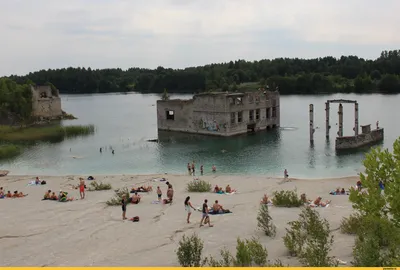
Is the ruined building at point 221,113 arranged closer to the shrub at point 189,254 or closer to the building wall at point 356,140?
the building wall at point 356,140

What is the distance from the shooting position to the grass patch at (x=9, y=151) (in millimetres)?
52459

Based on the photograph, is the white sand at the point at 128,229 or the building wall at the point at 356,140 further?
the building wall at the point at 356,140

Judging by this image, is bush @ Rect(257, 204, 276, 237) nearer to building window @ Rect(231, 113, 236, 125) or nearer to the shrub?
the shrub

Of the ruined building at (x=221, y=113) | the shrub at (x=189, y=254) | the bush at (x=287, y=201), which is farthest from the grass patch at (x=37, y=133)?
the shrub at (x=189, y=254)

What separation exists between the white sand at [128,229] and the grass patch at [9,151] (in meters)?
23.5

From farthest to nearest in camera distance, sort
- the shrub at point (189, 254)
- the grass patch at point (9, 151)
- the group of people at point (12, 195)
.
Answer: the grass patch at point (9, 151), the group of people at point (12, 195), the shrub at point (189, 254)

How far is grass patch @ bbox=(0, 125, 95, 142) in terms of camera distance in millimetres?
66250

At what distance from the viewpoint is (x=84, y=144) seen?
2411 inches

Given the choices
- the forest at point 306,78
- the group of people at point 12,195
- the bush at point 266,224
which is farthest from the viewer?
the forest at point 306,78

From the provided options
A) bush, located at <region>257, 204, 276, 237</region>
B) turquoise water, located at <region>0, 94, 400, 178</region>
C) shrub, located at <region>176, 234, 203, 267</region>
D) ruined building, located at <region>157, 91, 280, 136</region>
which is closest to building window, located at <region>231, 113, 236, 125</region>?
ruined building, located at <region>157, 91, 280, 136</region>

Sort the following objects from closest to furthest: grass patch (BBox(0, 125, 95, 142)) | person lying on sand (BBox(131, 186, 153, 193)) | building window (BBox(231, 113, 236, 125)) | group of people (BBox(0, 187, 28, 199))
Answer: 1. person lying on sand (BBox(131, 186, 153, 193))
2. group of people (BBox(0, 187, 28, 199))
3. building window (BBox(231, 113, 236, 125))
4. grass patch (BBox(0, 125, 95, 142))

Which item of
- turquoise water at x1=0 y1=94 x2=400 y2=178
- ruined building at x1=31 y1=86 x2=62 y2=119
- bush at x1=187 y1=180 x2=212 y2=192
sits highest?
ruined building at x1=31 y1=86 x2=62 y2=119

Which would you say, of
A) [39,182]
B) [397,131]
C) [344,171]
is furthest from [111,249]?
[397,131]

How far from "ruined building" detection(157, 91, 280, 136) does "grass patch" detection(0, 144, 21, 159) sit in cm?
2313
